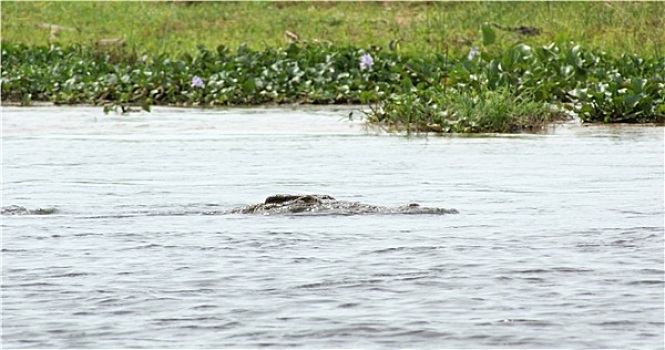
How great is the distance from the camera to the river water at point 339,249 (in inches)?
195

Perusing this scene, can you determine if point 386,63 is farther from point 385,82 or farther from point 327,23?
point 327,23

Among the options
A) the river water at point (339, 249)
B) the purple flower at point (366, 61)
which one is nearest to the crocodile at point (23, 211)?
the river water at point (339, 249)

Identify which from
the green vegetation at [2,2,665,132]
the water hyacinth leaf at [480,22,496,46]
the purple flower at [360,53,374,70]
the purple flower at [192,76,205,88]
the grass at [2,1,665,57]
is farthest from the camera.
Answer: the grass at [2,1,665,57]

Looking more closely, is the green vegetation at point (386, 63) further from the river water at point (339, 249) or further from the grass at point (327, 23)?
the river water at point (339, 249)

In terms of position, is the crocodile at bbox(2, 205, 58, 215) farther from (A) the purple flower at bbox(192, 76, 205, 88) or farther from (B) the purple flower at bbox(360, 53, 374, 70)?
(A) the purple flower at bbox(192, 76, 205, 88)

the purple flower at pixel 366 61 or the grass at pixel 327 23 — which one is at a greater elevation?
the grass at pixel 327 23

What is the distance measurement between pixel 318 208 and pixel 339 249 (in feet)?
4.23

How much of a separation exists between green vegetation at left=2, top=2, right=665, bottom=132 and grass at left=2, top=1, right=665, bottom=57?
0.06 meters

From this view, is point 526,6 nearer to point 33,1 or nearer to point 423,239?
point 33,1

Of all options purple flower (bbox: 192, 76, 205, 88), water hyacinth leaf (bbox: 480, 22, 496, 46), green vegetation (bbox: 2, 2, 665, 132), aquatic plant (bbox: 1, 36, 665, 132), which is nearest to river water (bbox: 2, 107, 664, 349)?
aquatic plant (bbox: 1, 36, 665, 132)

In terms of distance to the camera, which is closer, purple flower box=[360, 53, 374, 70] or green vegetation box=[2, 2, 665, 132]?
green vegetation box=[2, 2, 665, 132]

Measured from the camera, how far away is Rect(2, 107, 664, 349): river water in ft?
16.2

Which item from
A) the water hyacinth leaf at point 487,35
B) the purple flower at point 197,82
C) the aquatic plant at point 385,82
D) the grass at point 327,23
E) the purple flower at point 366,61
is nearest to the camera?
the aquatic plant at point 385,82

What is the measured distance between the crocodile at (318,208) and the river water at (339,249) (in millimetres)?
111
